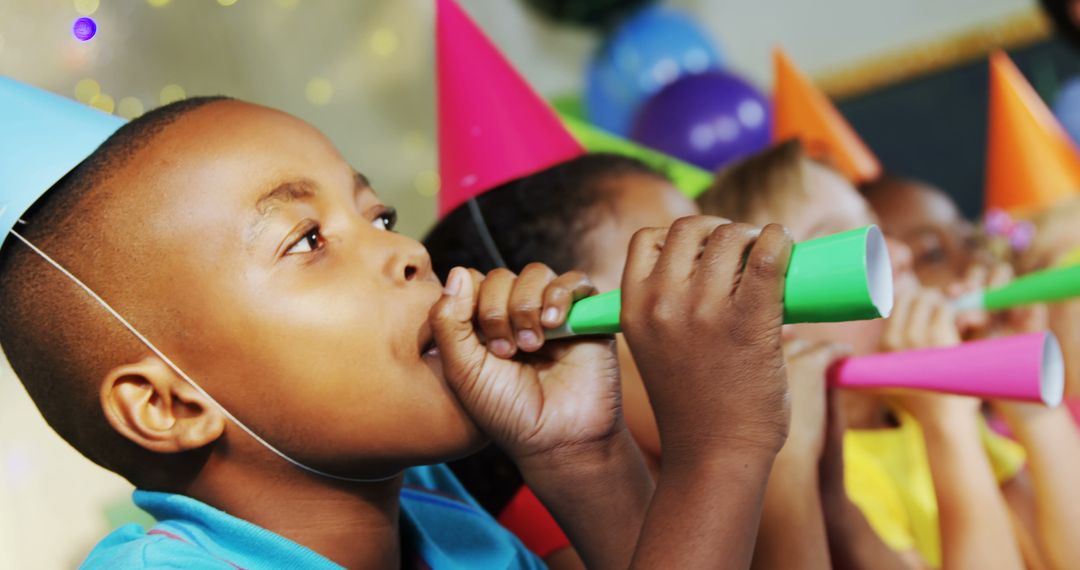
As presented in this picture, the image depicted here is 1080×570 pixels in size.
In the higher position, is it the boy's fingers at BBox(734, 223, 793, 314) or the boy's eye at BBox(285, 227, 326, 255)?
the boy's eye at BBox(285, 227, 326, 255)

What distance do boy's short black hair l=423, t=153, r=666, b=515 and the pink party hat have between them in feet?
0.06

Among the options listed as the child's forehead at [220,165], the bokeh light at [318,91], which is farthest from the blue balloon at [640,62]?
the child's forehead at [220,165]

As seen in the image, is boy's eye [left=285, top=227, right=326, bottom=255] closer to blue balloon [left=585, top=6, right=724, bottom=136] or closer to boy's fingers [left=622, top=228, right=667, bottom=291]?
boy's fingers [left=622, top=228, right=667, bottom=291]

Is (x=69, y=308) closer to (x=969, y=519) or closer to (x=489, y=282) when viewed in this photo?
(x=489, y=282)

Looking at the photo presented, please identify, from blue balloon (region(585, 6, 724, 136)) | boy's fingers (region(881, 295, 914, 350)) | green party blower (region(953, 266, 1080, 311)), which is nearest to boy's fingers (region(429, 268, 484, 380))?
green party blower (region(953, 266, 1080, 311))

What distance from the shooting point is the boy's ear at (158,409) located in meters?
0.68

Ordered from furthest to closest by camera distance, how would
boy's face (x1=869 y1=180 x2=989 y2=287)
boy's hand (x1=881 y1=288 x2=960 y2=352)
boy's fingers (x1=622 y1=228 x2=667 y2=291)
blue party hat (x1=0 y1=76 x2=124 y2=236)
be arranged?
boy's face (x1=869 y1=180 x2=989 y2=287) < boy's hand (x1=881 y1=288 x2=960 y2=352) < blue party hat (x1=0 y1=76 x2=124 y2=236) < boy's fingers (x1=622 y1=228 x2=667 y2=291)

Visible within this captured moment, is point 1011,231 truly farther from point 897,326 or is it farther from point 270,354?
point 270,354

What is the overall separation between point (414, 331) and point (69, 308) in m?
0.21

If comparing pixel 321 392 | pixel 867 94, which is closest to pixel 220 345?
pixel 321 392

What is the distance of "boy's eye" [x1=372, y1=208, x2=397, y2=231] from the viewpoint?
2.44ft

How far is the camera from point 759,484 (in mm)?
600

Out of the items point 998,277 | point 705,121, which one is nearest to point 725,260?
point 998,277

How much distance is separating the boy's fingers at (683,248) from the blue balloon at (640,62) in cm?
177
